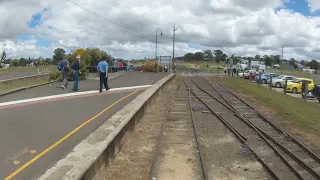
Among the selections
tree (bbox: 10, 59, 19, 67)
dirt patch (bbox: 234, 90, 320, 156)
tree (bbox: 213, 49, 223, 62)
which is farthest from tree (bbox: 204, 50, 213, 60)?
dirt patch (bbox: 234, 90, 320, 156)

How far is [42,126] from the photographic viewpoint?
8.82 metres

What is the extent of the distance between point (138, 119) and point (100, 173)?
17.3ft

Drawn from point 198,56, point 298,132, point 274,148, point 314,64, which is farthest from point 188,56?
point 274,148

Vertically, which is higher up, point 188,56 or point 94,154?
point 188,56

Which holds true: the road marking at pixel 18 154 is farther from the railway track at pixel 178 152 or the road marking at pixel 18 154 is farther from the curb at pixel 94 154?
the railway track at pixel 178 152

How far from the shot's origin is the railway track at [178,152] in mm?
7000

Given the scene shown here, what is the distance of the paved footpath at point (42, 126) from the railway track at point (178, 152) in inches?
65.8

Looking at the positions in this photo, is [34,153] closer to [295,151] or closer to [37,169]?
[37,169]

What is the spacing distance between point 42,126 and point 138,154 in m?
2.43

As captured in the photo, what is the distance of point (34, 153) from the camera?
6484 millimetres

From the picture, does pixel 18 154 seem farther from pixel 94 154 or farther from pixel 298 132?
pixel 298 132

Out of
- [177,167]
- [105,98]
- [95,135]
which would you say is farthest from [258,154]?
[105,98]

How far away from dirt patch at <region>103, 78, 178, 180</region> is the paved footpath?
35.5 inches

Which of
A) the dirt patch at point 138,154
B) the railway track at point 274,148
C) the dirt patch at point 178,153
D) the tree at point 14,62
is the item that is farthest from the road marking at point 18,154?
the tree at point 14,62
